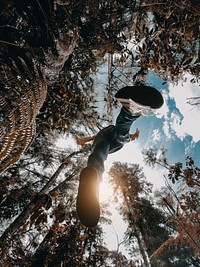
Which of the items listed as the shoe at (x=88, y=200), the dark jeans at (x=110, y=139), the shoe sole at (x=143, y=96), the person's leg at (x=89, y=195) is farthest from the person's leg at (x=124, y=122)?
the shoe at (x=88, y=200)

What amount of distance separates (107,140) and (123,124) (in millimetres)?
330

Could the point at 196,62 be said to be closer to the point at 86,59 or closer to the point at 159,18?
the point at 159,18

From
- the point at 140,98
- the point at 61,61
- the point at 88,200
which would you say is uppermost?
the point at 61,61

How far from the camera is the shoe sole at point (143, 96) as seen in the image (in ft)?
6.80

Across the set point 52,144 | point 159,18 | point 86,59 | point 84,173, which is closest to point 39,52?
A: point 84,173

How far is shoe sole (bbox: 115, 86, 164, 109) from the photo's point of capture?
2072 millimetres

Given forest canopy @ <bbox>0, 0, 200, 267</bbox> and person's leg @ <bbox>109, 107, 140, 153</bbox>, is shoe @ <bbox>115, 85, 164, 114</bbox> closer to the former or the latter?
person's leg @ <bbox>109, 107, 140, 153</bbox>

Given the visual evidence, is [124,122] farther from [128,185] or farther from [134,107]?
[128,185]

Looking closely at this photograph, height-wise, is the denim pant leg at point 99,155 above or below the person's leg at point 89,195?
above

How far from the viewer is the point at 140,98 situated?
208 centimetres

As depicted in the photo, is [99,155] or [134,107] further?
[99,155]

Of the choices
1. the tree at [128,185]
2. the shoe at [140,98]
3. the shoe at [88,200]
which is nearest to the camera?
the shoe at [88,200]

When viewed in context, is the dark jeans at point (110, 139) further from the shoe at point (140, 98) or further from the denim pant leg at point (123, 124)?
the shoe at point (140, 98)

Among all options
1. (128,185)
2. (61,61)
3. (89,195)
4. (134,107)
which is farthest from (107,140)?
(128,185)
